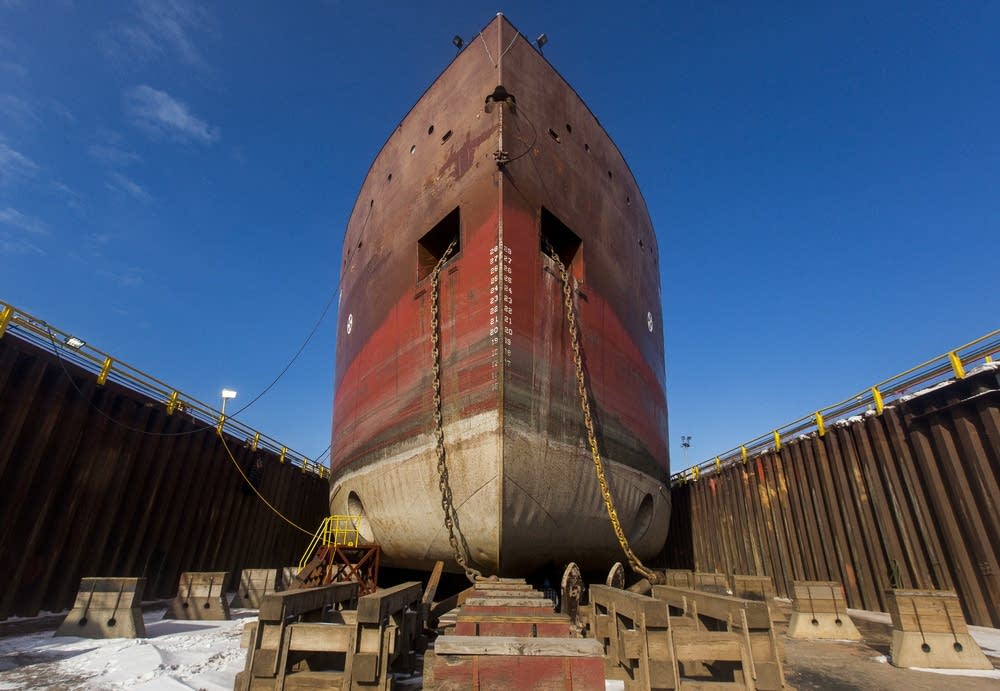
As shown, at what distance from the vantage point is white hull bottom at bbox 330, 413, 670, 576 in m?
6.75

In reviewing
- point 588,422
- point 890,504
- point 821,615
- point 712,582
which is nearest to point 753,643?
point 588,422

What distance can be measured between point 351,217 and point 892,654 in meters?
14.7

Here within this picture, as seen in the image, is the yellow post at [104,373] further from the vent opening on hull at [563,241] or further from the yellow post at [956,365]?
the yellow post at [956,365]

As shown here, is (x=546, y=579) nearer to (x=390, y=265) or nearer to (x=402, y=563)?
(x=402, y=563)

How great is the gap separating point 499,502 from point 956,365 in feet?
24.9

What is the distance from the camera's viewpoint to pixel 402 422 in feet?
28.0

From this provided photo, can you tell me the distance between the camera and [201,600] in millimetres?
8492

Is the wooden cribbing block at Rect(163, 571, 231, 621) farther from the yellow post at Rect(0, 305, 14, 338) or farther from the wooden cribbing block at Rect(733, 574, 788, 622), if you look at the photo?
the wooden cribbing block at Rect(733, 574, 788, 622)

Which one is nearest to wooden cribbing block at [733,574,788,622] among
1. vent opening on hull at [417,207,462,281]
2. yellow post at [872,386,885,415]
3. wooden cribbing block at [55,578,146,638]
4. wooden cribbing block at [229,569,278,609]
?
yellow post at [872,386,885,415]

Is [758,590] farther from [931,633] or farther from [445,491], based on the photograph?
[445,491]

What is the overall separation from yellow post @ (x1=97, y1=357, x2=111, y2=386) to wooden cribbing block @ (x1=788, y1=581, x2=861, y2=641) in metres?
12.6

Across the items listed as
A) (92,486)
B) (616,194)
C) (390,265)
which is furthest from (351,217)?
(92,486)

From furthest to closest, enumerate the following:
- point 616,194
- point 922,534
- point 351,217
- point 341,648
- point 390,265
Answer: point 351,217
point 616,194
point 390,265
point 922,534
point 341,648

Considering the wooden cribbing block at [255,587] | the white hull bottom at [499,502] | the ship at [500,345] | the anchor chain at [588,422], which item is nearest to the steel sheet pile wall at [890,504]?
the ship at [500,345]
